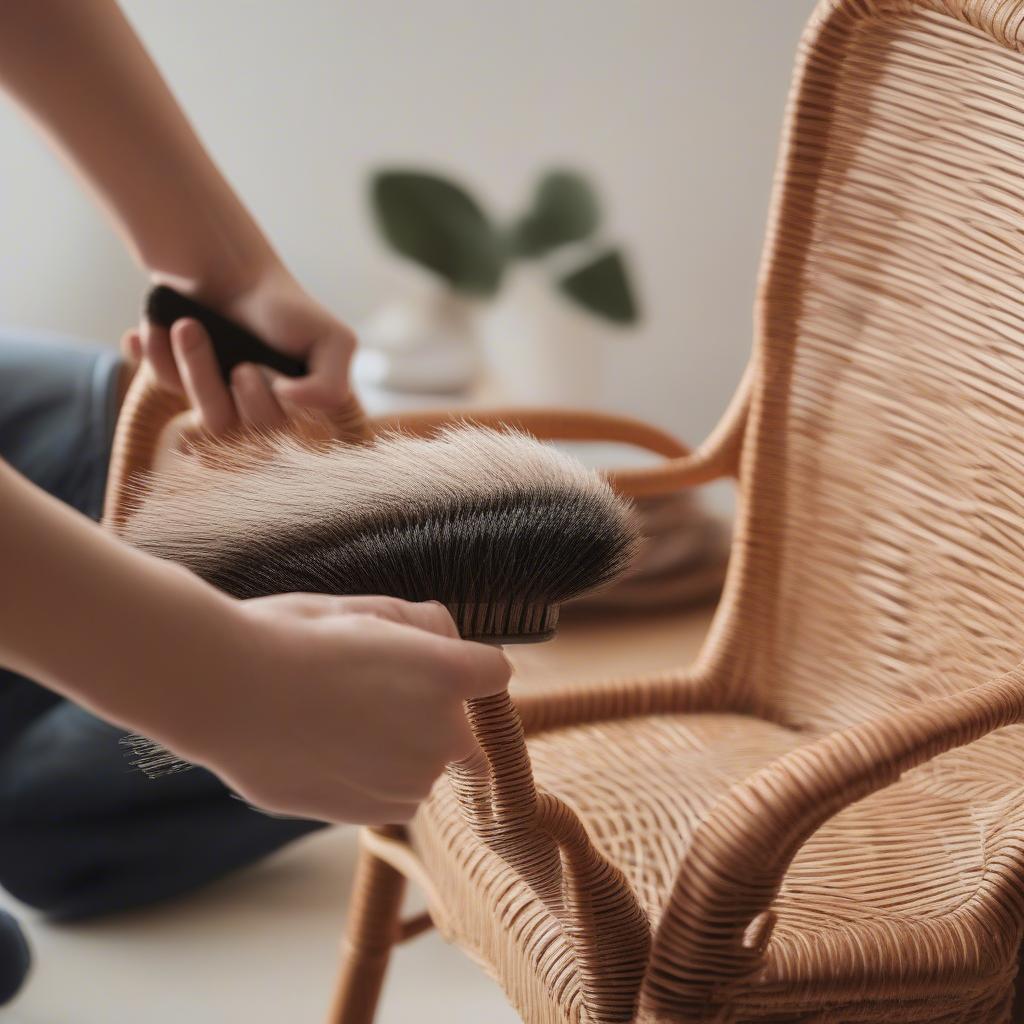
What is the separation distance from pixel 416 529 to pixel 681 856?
A: 0.36 meters

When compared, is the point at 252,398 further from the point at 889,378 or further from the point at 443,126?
the point at 443,126

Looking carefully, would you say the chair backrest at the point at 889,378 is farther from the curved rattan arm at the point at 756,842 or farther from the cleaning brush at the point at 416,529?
the cleaning brush at the point at 416,529

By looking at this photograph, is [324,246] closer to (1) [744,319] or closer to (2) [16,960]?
(1) [744,319]

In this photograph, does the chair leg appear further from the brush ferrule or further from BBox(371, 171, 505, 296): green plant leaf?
BBox(371, 171, 505, 296): green plant leaf

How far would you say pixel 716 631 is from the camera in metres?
1.06

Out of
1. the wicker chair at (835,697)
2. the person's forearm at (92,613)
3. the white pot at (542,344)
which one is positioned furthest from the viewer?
the white pot at (542,344)

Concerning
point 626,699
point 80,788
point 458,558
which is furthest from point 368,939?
point 458,558

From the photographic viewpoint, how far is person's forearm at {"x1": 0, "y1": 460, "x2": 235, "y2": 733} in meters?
0.39

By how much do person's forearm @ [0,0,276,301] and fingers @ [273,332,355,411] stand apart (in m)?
0.06

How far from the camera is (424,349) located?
1.89 m

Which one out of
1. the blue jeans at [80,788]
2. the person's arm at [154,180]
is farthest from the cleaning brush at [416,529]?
the blue jeans at [80,788]

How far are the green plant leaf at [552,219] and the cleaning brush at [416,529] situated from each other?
1.46 metres

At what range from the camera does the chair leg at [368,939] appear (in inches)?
40.4

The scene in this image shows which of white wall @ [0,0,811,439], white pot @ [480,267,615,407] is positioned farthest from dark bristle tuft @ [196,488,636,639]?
white wall @ [0,0,811,439]
